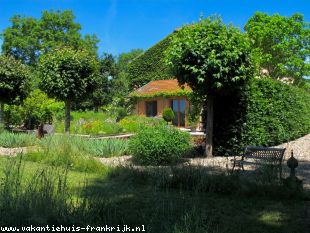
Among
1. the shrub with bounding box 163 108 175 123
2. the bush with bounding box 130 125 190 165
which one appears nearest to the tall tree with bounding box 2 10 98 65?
the shrub with bounding box 163 108 175 123

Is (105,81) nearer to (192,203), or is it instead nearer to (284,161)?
(284,161)

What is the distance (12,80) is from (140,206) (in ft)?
51.0

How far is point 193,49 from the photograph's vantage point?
10.9 m

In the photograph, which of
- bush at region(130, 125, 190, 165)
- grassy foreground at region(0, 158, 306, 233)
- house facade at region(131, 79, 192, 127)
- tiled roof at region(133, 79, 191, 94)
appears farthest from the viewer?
tiled roof at region(133, 79, 191, 94)

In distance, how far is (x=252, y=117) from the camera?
1285 centimetres

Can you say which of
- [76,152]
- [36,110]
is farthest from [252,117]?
[36,110]

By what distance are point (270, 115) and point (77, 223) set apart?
1115 cm

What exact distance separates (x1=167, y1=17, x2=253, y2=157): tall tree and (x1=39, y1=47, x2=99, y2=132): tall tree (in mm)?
6307

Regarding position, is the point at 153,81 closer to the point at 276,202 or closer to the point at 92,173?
the point at 92,173

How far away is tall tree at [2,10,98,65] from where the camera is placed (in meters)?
52.7

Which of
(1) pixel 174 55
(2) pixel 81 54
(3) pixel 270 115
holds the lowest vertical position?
(3) pixel 270 115

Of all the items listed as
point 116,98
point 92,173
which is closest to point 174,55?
point 92,173

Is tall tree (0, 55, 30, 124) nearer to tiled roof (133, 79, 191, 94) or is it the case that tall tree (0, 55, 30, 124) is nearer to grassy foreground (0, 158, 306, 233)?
tiled roof (133, 79, 191, 94)

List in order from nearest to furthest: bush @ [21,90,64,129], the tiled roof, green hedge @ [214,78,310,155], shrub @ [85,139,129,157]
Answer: shrub @ [85,139,129,157]
green hedge @ [214,78,310,155]
bush @ [21,90,64,129]
the tiled roof
